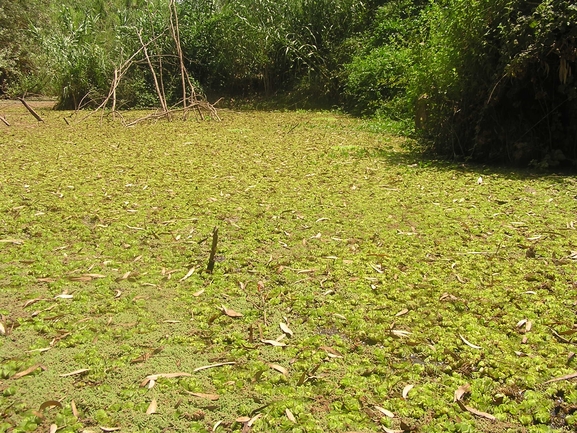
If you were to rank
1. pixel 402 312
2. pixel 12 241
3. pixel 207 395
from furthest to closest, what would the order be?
pixel 12 241, pixel 402 312, pixel 207 395

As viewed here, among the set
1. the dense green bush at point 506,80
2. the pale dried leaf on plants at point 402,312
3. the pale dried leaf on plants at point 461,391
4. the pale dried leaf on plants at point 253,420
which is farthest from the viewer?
the dense green bush at point 506,80

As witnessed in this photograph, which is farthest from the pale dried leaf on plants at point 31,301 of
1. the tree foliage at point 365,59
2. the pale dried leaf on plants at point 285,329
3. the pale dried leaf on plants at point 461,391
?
the tree foliage at point 365,59

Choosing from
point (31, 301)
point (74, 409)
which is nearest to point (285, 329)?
point (74, 409)

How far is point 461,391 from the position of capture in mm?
1614

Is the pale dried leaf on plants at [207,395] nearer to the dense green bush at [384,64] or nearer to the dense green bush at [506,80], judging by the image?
the dense green bush at [506,80]

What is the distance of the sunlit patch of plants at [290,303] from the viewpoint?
5.12 feet

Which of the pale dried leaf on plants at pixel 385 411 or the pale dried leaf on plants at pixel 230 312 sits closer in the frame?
the pale dried leaf on plants at pixel 385 411

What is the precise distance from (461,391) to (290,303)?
80cm

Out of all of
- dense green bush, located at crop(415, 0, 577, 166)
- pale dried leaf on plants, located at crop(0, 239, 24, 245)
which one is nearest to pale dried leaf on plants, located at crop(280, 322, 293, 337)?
pale dried leaf on plants, located at crop(0, 239, 24, 245)

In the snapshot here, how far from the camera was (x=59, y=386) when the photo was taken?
64.9 inches

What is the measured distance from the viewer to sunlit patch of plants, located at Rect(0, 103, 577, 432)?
1560 millimetres

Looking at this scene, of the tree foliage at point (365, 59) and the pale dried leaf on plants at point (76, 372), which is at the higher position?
the tree foliage at point (365, 59)

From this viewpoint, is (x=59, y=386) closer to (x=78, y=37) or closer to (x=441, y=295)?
(x=441, y=295)

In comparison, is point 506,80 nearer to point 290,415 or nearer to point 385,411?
point 385,411
